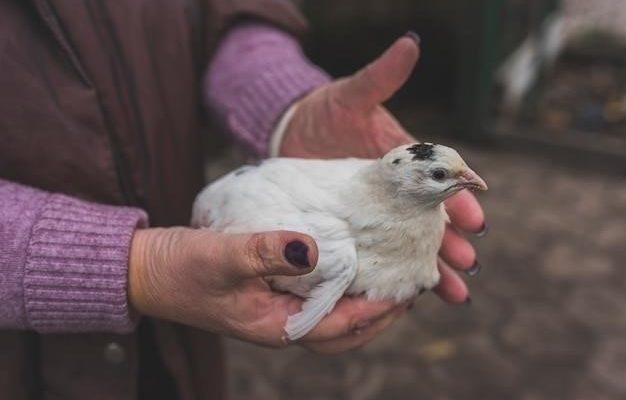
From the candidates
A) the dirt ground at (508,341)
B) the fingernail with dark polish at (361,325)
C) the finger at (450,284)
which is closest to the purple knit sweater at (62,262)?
the fingernail with dark polish at (361,325)

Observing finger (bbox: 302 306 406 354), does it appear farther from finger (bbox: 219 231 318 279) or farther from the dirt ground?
the dirt ground

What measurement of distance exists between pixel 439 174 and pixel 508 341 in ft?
6.31

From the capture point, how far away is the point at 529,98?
432 centimetres

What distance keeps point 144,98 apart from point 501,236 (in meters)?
2.46

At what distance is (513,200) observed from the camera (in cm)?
369

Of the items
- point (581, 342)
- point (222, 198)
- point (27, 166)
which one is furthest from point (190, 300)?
point (581, 342)

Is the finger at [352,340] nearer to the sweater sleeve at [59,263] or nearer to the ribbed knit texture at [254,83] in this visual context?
the sweater sleeve at [59,263]

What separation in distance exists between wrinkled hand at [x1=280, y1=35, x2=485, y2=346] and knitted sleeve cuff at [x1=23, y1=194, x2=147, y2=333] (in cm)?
46

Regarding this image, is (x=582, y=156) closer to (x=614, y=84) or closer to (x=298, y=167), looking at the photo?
(x=614, y=84)

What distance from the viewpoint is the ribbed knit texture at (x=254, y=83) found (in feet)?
4.92

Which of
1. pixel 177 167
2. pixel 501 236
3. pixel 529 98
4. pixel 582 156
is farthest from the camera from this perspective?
pixel 529 98

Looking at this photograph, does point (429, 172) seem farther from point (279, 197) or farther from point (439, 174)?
point (279, 197)

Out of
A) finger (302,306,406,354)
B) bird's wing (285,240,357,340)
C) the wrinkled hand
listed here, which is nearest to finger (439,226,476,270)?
the wrinkled hand

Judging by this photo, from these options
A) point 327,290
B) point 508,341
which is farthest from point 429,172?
point 508,341
